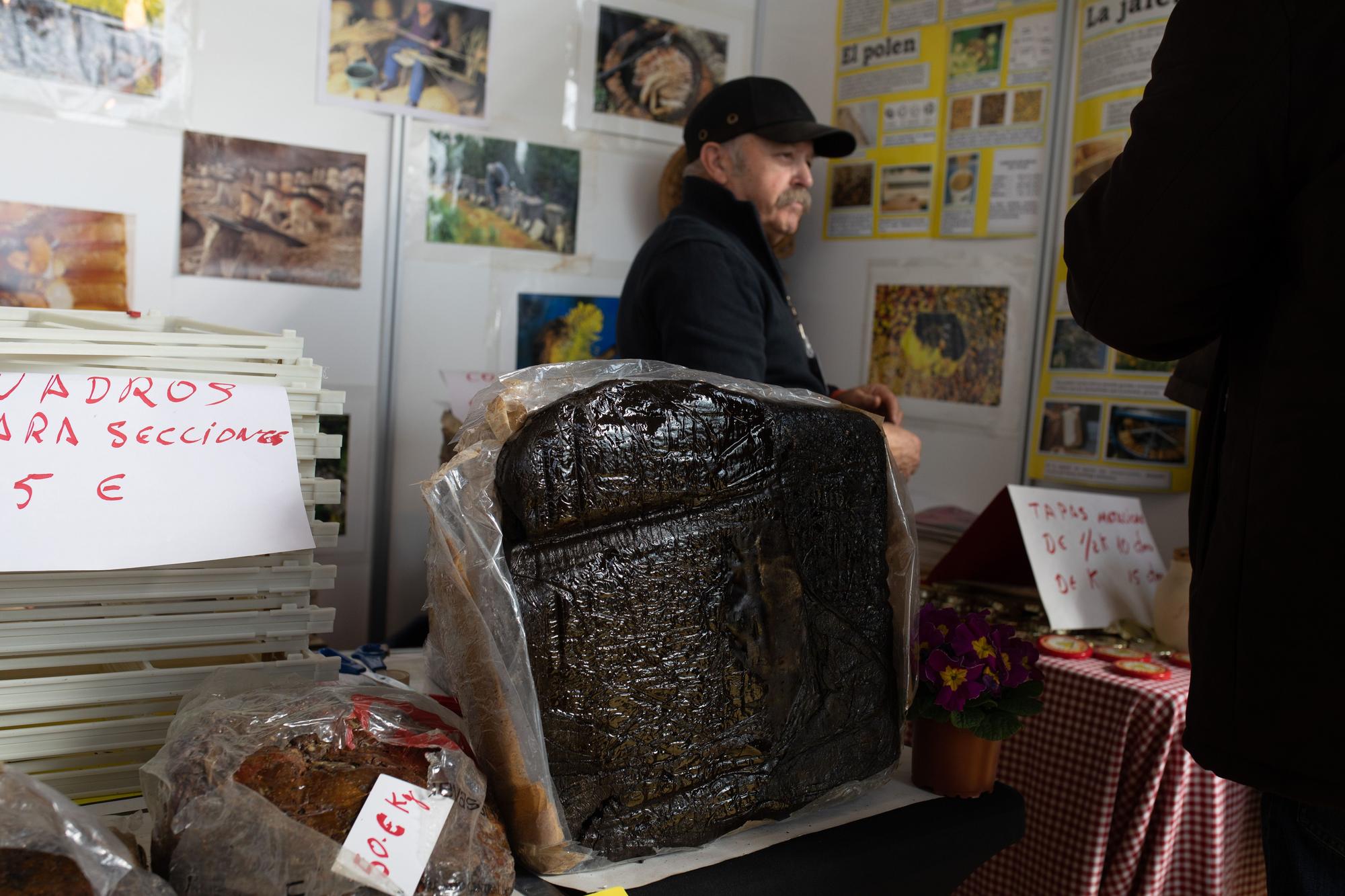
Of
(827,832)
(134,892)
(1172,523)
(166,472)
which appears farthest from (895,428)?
(134,892)

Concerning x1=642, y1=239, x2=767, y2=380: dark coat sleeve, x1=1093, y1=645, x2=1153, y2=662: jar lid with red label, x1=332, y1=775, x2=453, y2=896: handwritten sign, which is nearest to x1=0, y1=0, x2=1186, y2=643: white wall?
x1=1093, y1=645, x2=1153, y2=662: jar lid with red label

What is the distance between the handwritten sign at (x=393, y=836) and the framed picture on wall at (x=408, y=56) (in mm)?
1836

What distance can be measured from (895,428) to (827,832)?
2.97ft

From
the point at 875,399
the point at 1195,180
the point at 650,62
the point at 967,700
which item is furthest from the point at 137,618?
the point at 650,62

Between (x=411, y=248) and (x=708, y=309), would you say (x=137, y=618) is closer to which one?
(x=708, y=309)

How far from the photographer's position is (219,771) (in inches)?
28.0

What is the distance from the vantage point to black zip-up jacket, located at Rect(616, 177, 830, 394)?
163 centimetres

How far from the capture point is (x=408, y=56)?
2242mm

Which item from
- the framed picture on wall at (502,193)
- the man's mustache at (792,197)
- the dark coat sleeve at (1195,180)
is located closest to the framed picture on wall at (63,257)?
the framed picture on wall at (502,193)

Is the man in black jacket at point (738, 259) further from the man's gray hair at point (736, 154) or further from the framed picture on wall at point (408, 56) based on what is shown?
the framed picture on wall at point (408, 56)

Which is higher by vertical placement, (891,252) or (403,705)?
(891,252)

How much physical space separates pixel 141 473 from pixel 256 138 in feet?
4.92

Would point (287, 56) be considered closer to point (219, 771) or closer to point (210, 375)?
point (210, 375)

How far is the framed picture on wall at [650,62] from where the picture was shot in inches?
99.0
